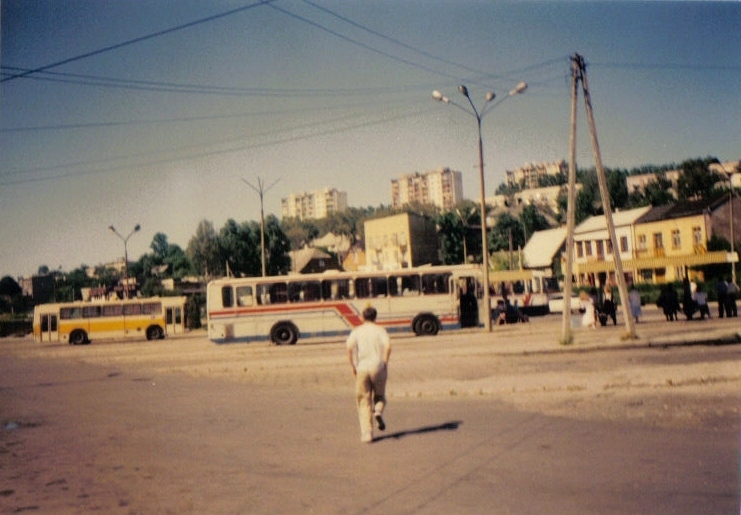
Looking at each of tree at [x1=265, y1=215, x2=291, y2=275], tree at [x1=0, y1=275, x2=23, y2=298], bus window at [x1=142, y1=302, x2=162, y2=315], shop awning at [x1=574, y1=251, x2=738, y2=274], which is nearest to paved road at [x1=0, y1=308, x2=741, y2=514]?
tree at [x1=0, y1=275, x2=23, y2=298]

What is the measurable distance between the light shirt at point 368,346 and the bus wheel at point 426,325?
18.4 meters

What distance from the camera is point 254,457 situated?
24.7ft

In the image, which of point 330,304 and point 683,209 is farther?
point 683,209

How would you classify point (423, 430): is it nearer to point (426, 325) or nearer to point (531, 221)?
point (426, 325)

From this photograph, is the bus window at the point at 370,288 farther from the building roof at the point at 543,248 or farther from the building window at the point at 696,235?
the building roof at the point at 543,248

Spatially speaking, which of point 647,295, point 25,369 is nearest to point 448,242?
point 647,295

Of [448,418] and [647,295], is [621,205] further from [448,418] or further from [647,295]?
[448,418]

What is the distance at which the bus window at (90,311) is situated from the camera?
1503 inches

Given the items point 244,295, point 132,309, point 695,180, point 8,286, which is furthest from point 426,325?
point 695,180

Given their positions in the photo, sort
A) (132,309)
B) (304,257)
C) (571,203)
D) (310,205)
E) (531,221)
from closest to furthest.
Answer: (571,203), (132,309), (531,221), (304,257), (310,205)

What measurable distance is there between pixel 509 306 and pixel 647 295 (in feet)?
51.1

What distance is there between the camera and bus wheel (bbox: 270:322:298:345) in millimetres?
26172

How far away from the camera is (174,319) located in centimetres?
4100

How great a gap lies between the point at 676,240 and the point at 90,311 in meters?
43.9
